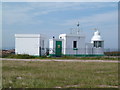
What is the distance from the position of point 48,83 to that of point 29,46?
68.1ft

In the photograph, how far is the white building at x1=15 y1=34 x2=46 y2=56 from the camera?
2825 cm

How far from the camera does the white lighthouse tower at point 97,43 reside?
30203 millimetres

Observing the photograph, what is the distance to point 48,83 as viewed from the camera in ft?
25.9

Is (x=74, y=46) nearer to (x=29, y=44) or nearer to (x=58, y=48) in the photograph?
(x=58, y=48)

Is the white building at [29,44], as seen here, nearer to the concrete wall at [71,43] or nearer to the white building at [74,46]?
the white building at [74,46]

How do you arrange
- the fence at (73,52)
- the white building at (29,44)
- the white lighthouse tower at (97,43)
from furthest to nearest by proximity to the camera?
the white lighthouse tower at (97,43) < the fence at (73,52) < the white building at (29,44)

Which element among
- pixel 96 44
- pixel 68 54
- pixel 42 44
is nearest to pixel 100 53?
pixel 96 44

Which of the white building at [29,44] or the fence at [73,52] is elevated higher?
the white building at [29,44]

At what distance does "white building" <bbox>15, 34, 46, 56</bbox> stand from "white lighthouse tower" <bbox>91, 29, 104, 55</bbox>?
6599 millimetres

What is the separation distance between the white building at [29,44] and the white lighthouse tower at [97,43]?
6.60 metres

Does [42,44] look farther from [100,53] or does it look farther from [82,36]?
[100,53]

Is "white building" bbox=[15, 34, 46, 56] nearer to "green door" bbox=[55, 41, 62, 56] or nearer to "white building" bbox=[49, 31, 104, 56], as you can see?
"white building" bbox=[49, 31, 104, 56]

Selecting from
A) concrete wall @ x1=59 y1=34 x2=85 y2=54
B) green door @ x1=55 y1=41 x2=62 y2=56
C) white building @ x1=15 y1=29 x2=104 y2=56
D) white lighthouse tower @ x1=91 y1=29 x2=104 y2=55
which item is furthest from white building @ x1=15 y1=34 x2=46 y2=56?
white lighthouse tower @ x1=91 y1=29 x2=104 y2=55

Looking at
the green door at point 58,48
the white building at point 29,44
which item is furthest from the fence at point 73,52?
the white building at point 29,44
